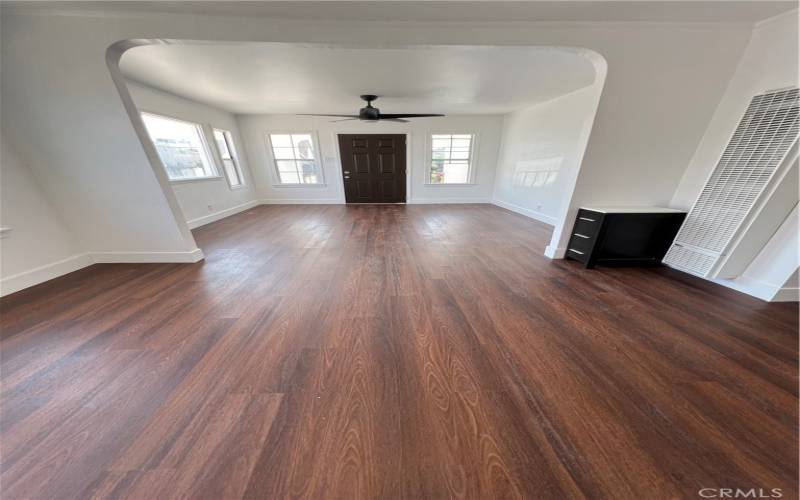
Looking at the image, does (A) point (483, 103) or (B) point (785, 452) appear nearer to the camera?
(B) point (785, 452)

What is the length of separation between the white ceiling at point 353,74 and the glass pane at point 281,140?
1.15 m

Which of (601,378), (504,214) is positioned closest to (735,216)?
(601,378)

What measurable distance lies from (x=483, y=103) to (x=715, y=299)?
422 cm

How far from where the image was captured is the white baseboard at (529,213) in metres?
4.20

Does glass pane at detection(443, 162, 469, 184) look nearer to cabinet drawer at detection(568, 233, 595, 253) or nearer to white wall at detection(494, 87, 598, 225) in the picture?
white wall at detection(494, 87, 598, 225)

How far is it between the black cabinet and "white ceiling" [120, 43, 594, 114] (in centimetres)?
154

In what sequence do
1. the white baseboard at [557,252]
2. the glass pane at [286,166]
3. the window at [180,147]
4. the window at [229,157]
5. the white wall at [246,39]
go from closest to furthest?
1. the white wall at [246,39]
2. the white baseboard at [557,252]
3. the window at [180,147]
4. the window at [229,157]
5. the glass pane at [286,166]

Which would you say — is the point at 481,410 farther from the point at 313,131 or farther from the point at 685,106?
the point at 313,131

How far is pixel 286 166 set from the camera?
5.84m

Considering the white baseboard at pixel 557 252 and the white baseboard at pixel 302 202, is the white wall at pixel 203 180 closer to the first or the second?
the white baseboard at pixel 302 202

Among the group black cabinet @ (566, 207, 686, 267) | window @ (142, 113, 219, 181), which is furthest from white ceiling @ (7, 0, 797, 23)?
window @ (142, 113, 219, 181)

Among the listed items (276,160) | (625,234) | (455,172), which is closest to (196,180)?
(276,160)

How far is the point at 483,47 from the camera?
1.90 metres

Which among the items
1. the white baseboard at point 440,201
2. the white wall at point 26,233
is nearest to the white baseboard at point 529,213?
the white baseboard at point 440,201
